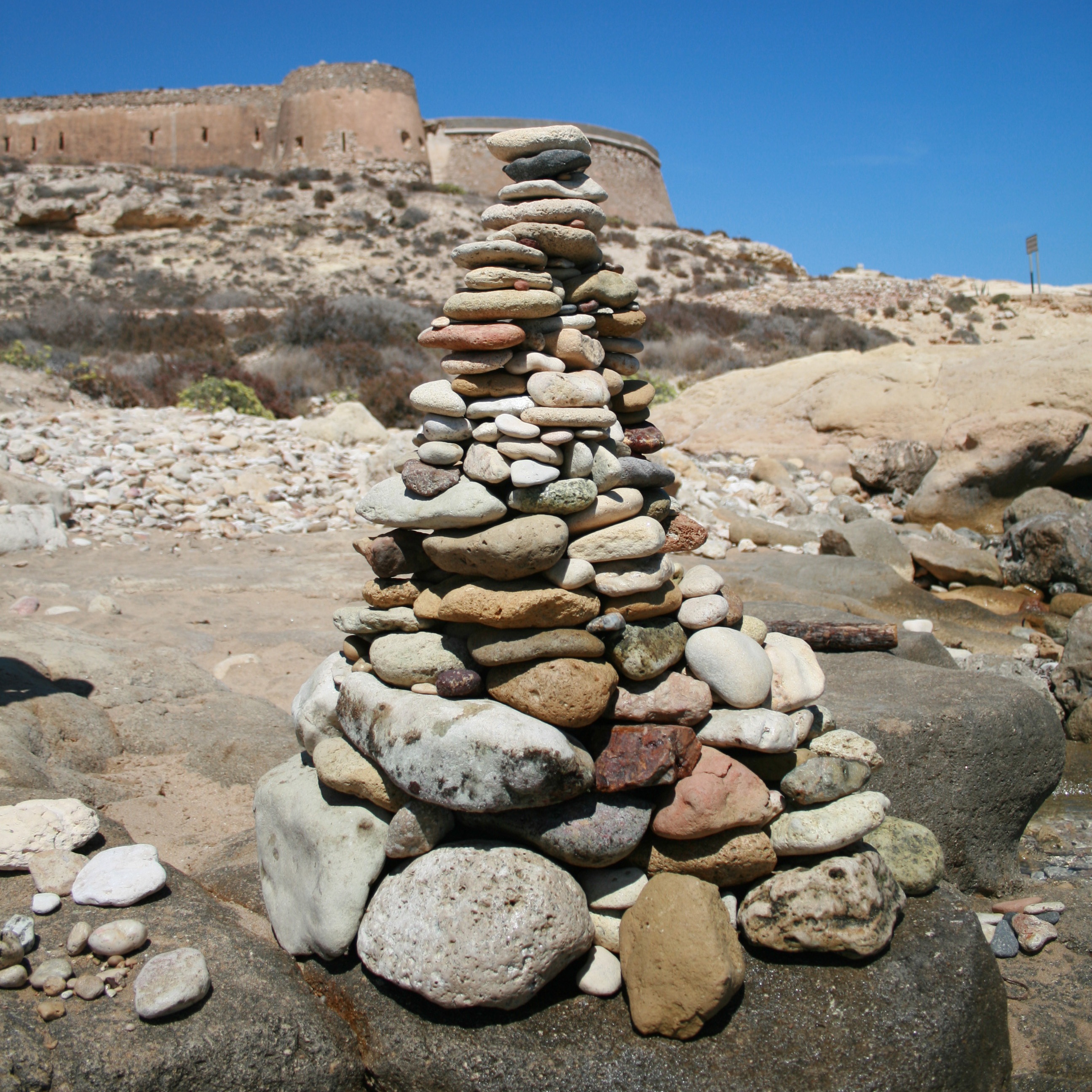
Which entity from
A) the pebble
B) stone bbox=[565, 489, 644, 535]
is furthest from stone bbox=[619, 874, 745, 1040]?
the pebble

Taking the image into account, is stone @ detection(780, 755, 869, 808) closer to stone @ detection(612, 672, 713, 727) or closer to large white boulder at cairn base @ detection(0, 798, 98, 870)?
stone @ detection(612, 672, 713, 727)

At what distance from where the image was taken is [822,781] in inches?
114

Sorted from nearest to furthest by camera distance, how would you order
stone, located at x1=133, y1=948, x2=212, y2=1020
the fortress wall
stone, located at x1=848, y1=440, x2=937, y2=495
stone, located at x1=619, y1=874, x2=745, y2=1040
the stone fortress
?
1. stone, located at x1=133, y1=948, x2=212, y2=1020
2. stone, located at x1=619, y1=874, x2=745, y2=1040
3. stone, located at x1=848, y1=440, x2=937, y2=495
4. the stone fortress
5. the fortress wall

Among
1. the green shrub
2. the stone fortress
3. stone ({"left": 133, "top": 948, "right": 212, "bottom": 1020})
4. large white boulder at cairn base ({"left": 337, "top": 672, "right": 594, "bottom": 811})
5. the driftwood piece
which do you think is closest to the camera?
stone ({"left": 133, "top": 948, "right": 212, "bottom": 1020})

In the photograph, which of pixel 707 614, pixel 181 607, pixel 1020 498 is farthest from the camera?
pixel 1020 498

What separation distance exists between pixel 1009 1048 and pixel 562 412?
2.53 metres

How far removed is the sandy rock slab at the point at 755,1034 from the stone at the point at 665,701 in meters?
0.75

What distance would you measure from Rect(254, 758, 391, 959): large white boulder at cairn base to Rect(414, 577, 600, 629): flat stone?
2.43 ft

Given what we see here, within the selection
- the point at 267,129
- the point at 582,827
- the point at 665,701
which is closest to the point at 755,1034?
the point at 582,827

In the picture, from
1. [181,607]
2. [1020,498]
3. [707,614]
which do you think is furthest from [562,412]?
[1020,498]

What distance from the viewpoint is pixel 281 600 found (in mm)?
7121

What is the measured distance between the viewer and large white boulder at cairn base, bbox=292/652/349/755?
3277 millimetres

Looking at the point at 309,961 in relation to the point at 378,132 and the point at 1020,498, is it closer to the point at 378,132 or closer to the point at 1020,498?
the point at 1020,498

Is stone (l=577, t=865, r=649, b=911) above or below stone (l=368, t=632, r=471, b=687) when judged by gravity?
below
